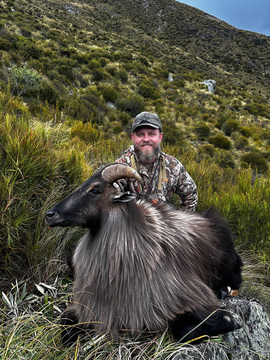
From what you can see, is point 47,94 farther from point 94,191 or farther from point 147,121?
point 94,191

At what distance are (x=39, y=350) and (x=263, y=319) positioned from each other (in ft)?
7.13

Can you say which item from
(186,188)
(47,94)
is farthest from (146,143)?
(47,94)

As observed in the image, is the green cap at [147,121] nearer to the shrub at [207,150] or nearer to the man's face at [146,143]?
the man's face at [146,143]

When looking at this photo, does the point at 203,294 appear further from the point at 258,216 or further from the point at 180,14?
the point at 180,14

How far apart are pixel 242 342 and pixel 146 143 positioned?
2.84 metres

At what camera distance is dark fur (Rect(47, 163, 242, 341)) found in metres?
2.20

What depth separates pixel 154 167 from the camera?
4164 millimetres

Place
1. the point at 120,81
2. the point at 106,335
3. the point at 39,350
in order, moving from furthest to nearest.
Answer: the point at 120,81 < the point at 106,335 < the point at 39,350

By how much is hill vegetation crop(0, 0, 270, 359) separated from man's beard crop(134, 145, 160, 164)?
0.98m

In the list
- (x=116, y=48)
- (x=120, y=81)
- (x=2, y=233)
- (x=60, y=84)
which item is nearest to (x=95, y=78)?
(x=120, y=81)

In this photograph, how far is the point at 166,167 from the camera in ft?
13.7

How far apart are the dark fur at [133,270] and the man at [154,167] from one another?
1413mm

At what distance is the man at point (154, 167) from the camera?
4000mm

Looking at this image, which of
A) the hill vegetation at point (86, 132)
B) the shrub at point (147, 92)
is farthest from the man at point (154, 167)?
the shrub at point (147, 92)
